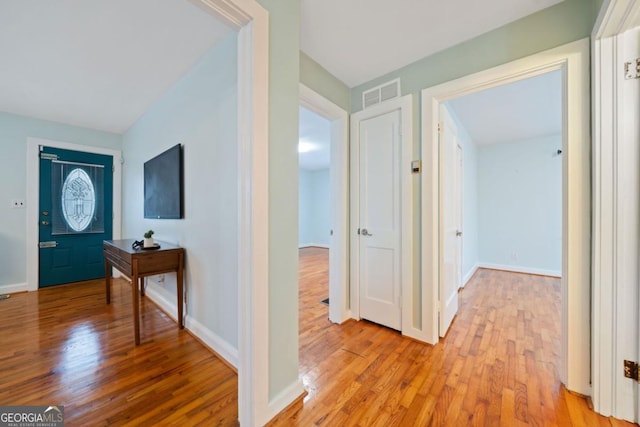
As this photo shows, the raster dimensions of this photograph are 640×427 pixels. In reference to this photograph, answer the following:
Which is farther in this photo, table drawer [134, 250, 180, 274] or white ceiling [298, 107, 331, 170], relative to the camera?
white ceiling [298, 107, 331, 170]

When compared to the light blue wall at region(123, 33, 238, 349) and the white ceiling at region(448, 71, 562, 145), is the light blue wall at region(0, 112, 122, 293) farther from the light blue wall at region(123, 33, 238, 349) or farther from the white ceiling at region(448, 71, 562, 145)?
the white ceiling at region(448, 71, 562, 145)

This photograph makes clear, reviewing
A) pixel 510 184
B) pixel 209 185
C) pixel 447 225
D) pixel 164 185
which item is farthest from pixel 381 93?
pixel 510 184

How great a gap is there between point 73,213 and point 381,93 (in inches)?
186

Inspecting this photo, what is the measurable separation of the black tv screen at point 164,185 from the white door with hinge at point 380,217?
5.90 ft

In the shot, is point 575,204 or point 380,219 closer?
point 575,204

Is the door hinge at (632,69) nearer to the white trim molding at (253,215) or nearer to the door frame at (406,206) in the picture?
the door frame at (406,206)

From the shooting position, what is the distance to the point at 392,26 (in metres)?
1.65

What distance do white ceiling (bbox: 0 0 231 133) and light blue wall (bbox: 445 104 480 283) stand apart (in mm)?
3229

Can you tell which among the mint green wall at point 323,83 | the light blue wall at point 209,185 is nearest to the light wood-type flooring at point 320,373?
the light blue wall at point 209,185

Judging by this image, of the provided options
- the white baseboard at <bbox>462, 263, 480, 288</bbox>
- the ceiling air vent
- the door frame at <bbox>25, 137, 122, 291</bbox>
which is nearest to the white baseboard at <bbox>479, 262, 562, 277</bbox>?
the white baseboard at <bbox>462, 263, 480, 288</bbox>

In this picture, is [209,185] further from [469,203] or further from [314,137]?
[469,203]

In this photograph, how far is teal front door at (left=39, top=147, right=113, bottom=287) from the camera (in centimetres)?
337

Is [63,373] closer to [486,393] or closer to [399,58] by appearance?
Result: [486,393]

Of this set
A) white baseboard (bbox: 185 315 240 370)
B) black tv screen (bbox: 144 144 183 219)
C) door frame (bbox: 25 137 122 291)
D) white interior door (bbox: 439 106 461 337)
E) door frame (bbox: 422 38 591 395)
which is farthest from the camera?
door frame (bbox: 25 137 122 291)
